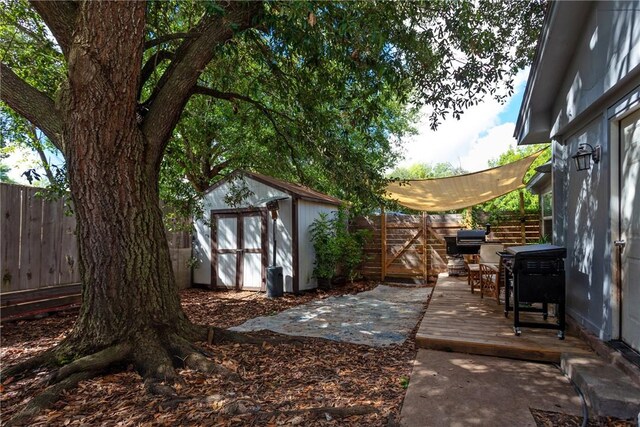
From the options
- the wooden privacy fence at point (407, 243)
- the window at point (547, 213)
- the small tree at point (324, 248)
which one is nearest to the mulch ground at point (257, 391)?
the small tree at point (324, 248)

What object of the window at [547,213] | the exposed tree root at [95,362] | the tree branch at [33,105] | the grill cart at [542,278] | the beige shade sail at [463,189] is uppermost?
the tree branch at [33,105]

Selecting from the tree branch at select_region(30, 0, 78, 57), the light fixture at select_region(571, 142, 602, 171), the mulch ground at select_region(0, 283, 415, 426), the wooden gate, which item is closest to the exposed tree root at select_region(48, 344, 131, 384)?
the mulch ground at select_region(0, 283, 415, 426)

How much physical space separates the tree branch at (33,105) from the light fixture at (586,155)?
16.2 feet

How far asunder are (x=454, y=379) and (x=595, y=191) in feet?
7.64

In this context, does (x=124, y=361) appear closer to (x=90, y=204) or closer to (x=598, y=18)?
(x=90, y=204)

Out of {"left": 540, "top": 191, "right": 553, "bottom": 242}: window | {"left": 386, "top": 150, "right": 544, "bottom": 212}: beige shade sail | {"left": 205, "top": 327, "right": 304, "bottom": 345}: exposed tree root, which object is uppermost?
{"left": 386, "top": 150, "right": 544, "bottom": 212}: beige shade sail

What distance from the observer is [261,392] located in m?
2.56

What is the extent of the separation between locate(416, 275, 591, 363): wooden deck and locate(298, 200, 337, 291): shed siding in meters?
3.46

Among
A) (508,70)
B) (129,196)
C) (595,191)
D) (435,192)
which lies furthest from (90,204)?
(435,192)

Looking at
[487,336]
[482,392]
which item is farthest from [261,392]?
[487,336]

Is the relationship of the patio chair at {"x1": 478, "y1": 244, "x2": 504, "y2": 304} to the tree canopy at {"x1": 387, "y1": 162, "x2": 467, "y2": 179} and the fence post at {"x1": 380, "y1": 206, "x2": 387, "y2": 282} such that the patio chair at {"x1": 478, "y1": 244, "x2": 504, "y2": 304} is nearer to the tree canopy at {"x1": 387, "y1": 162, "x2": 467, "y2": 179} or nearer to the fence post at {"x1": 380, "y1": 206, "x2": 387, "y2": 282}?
the fence post at {"x1": 380, "y1": 206, "x2": 387, "y2": 282}

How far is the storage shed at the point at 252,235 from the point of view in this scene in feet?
24.9

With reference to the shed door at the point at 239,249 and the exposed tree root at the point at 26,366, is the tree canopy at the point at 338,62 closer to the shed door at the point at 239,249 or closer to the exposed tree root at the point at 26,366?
the shed door at the point at 239,249

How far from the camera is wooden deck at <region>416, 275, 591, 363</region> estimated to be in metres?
3.17
